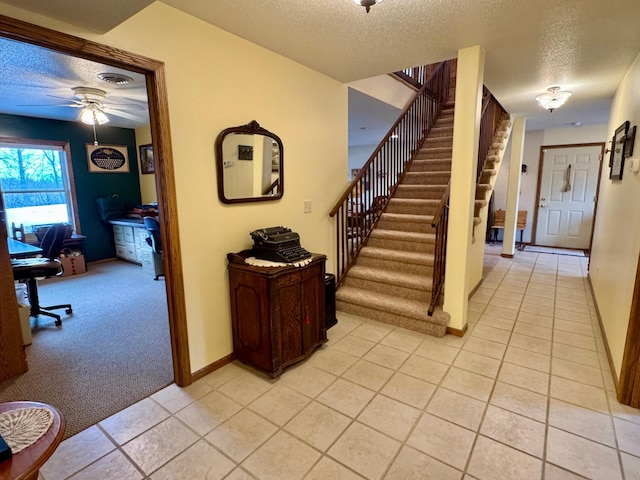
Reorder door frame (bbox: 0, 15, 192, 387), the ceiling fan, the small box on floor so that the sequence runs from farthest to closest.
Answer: the small box on floor < the ceiling fan < door frame (bbox: 0, 15, 192, 387)

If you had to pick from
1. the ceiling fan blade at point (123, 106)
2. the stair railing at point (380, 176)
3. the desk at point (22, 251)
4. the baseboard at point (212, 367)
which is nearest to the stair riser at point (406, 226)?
the stair railing at point (380, 176)

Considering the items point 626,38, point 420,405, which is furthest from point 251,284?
point 626,38

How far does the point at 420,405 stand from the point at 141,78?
3726mm

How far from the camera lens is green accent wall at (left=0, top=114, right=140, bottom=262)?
4.88m

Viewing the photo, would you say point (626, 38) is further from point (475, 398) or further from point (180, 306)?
point (180, 306)

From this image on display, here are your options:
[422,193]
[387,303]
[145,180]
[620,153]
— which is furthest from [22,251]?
[620,153]

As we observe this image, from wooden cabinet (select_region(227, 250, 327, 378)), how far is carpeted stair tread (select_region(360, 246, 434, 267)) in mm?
1332

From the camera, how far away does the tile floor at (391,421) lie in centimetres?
160

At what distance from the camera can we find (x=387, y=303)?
10.7 feet

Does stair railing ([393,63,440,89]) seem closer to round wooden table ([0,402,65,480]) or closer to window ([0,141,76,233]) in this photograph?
round wooden table ([0,402,65,480])

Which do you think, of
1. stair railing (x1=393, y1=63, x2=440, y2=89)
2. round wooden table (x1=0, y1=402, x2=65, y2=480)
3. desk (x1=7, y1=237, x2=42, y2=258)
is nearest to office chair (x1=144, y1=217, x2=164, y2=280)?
desk (x1=7, y1=237, x2=42, y2=258)

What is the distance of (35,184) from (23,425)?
217 inches

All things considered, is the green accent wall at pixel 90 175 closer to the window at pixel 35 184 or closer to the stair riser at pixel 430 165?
the window at pixel 35 184

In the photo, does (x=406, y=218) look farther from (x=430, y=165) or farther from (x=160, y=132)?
(x=160, y=132)
